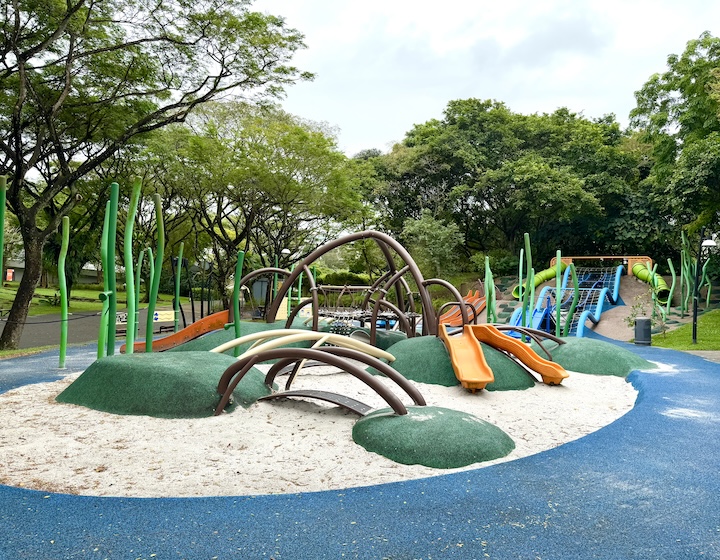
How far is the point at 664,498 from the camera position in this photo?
3189mm

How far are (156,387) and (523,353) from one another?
4.91m

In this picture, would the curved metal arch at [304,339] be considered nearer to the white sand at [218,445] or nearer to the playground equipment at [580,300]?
the white sand at [218,445]

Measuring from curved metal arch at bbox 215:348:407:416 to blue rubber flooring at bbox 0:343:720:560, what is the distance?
3.53 ft

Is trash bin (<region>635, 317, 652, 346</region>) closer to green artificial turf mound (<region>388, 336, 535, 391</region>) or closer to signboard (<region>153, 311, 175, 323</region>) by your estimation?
green artificial turf mound (<region>388, 336, 535, 391</region>)

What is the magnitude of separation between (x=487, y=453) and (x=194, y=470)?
2.16 metres

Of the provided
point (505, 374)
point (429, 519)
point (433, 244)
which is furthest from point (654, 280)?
point (429, 519)

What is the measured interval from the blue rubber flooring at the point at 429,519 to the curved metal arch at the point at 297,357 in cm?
108

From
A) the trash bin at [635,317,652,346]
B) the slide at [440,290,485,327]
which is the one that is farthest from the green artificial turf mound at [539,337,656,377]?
the slide at [440,290,485,327]

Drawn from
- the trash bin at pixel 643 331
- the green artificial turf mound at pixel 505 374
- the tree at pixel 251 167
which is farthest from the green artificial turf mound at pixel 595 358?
the tree at pixel 251 167

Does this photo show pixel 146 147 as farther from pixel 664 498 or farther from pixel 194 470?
pixel 664 498

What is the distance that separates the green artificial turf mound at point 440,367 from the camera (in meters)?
7.14

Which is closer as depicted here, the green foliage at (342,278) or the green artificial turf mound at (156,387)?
the green artificial turf mound at (156,387)

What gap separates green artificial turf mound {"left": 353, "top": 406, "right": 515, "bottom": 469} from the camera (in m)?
3.87

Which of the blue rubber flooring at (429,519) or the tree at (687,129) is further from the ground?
the tree at (687,129)
